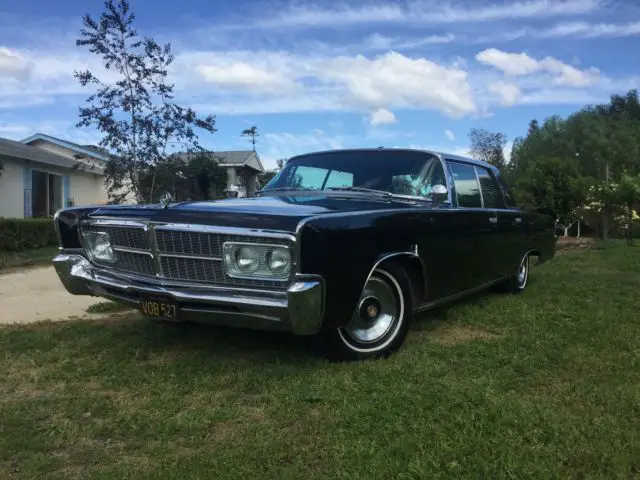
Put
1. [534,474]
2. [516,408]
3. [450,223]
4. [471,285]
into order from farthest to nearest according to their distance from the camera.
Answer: [471,285]
[450,223]
[516,408]
[534,474]

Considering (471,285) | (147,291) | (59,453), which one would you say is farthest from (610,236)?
(59,453)

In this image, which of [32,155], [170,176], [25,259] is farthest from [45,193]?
[170,176]

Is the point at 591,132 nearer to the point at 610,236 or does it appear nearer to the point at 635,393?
the point at 610,236

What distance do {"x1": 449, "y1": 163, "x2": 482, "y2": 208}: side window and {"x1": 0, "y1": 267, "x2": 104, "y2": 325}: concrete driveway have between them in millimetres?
3669

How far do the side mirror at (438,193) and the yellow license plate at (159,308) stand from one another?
2188mm

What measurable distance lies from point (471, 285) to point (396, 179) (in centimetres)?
123

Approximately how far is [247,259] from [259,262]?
8 centimetres

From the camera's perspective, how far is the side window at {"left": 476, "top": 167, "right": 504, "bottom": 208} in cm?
598

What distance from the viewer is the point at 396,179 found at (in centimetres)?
497

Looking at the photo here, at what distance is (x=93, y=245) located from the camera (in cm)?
448

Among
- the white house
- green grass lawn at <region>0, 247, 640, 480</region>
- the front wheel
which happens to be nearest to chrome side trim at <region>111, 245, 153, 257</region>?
green grass lawn at <region>0, 247, 640, 480</region>

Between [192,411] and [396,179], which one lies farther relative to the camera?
[396,179]

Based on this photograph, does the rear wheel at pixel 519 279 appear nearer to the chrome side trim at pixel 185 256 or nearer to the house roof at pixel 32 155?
the chrome side trim at pixel 185 256

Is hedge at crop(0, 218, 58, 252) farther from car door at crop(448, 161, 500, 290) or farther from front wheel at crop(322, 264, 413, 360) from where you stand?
front wheel at crop(322, 264, 413, 360)
